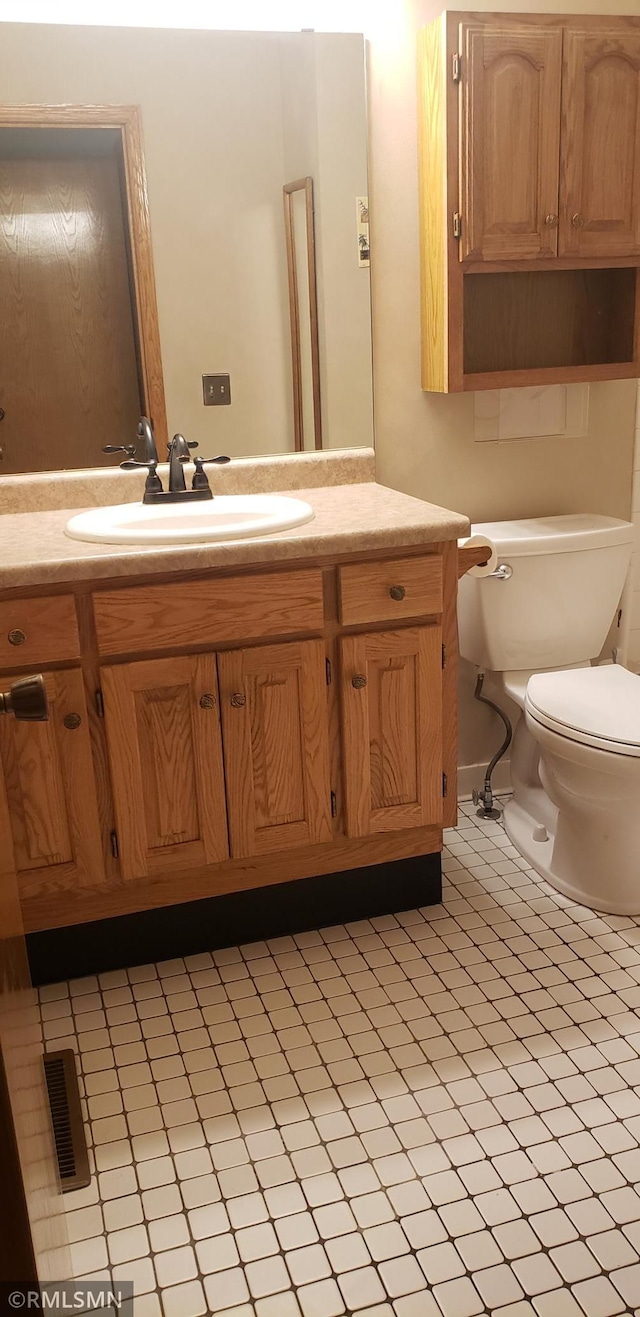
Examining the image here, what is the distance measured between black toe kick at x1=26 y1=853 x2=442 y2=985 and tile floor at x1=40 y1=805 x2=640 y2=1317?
0.03m

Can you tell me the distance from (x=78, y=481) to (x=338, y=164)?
87cm

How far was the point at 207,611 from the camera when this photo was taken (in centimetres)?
190

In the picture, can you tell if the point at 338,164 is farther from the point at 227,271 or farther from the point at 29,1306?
the point at 29,1306

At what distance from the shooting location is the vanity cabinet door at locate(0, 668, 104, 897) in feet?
6.08

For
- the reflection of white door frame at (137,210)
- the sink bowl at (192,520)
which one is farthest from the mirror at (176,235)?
the sink bowl at (192,520)

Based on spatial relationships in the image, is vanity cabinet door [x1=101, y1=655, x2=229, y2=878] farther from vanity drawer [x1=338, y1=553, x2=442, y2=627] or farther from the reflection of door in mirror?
the reflection of door in mirror

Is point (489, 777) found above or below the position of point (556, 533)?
below

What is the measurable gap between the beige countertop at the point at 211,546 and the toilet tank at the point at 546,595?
309 millimetres

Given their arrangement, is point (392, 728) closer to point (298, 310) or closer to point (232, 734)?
point (232, 734)

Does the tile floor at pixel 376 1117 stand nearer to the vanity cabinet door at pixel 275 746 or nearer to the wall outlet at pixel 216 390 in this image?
the vanity cabinet door at pixel 275 746

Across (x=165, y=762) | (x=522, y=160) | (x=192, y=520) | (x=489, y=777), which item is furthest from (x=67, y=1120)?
(x=522, y=160)

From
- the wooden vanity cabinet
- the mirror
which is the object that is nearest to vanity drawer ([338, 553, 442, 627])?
the wooden vanity cabinet

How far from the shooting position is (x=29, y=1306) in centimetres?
71

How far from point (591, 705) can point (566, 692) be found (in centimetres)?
8
